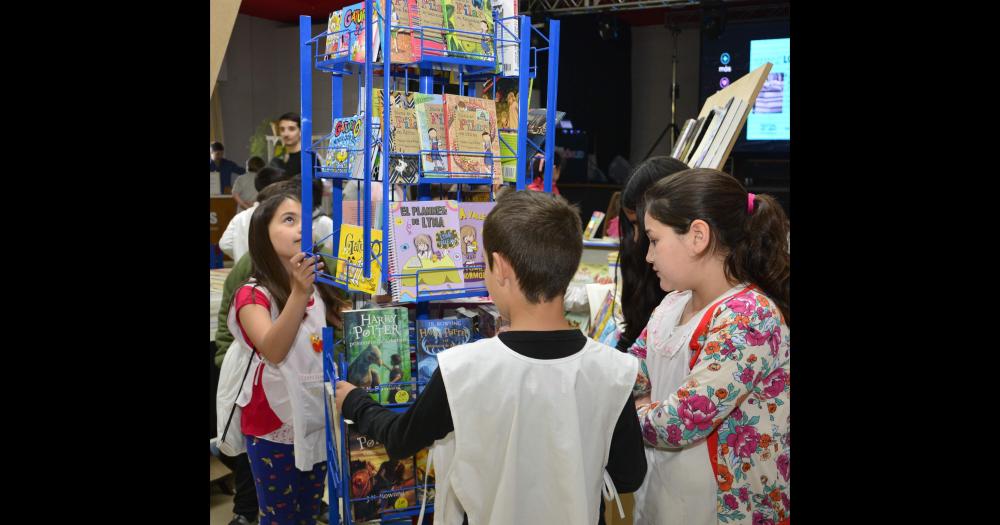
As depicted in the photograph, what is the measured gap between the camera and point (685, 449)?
1.69m

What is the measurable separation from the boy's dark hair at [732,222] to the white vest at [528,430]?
0.37m

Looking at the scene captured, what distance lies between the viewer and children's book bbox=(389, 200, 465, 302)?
1871 mm

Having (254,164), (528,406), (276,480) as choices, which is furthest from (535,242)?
(254,164)

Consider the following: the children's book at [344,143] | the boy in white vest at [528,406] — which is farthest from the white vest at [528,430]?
the children's book at [344,143]

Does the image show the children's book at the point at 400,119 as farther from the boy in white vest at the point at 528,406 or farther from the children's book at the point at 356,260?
the boy in white vest at the point at 528,406

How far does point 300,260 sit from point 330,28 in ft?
2.00

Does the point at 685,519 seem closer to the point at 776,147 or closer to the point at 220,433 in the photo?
the point at 220,433

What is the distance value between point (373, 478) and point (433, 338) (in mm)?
360

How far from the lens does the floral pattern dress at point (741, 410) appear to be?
1580mm

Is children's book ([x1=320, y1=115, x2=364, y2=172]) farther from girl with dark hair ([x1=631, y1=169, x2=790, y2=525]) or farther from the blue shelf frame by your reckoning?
girl with dark hair ([x1=631, y1=169, x2=790, y2=525])

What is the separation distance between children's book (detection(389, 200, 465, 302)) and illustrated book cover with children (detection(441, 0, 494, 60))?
0.37m

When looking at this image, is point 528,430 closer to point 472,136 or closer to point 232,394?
point 472,136

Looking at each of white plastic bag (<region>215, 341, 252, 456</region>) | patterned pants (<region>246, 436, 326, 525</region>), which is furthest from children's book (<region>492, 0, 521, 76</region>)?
patterned pants (<region>246, 436, 326, 525</region>)
